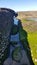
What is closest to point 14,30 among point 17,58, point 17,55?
point 17,55

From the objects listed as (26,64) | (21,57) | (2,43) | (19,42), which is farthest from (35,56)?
(19,42)

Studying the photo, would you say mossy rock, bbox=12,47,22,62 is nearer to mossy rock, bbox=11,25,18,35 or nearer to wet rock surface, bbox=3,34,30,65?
wet rock surface, bbox=3,34,30,65

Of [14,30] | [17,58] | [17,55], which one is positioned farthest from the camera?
[14,30]

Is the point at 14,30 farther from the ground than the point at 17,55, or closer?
closer

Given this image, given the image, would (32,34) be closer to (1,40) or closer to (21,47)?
(21,47)

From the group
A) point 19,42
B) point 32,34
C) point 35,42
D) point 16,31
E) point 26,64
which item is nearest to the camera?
point 26,64

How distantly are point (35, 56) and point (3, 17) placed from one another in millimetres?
8203

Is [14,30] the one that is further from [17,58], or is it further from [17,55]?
[17,58]

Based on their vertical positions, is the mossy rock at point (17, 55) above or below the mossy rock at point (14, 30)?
above

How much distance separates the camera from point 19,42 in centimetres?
1742

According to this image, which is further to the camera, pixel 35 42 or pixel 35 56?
pixel 35 42

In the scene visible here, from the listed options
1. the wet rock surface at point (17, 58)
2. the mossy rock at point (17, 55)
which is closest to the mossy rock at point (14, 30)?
the wet rock surface at point (17, 58)

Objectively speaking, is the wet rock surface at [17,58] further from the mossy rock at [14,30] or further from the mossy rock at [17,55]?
the mossy rock at [14,30]

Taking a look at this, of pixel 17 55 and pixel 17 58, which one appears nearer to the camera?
pixel 17 58
